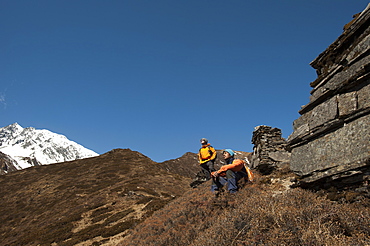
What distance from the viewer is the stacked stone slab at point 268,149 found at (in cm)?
1078

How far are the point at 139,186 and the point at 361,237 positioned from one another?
2644cm

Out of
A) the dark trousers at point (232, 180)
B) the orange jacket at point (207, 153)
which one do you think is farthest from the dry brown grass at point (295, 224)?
the orange jacket at point (207, 153)

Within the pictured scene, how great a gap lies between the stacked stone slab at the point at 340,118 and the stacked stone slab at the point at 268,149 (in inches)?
154

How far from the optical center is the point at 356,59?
5.42 metres

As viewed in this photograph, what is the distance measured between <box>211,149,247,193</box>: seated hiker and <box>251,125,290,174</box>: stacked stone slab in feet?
9.50

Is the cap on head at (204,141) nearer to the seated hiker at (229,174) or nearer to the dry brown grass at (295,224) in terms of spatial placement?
the seated hiker at (229,174)

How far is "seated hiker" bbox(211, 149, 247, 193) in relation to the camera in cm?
768

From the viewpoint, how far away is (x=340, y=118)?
552 centimetres

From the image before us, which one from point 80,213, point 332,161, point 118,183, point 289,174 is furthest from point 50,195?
point 332,161

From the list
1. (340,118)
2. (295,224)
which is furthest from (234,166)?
(295,224)

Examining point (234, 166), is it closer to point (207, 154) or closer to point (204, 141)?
point (204, 141)

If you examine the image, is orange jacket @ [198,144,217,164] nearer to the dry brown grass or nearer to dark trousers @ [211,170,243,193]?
dark trousers @ [211,170,243,193]

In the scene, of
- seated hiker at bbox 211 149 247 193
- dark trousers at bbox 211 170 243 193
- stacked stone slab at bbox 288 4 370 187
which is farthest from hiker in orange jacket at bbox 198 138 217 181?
stacked stone slab at bbox 288 4 370 187

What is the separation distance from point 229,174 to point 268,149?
4.63m
